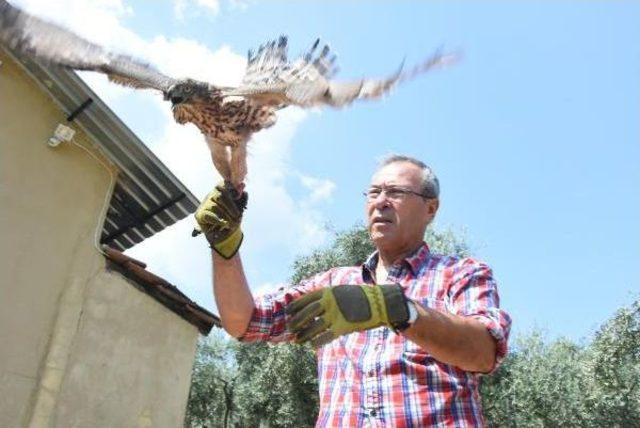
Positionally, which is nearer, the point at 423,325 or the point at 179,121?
the point at 423,325

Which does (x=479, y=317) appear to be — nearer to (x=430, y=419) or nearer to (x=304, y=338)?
(x=430, y=419)

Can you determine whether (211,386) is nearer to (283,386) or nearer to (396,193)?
(283,386)

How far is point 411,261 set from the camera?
3256mm

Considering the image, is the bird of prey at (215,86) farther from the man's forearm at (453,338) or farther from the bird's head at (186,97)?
the man's forearm at (453,338)

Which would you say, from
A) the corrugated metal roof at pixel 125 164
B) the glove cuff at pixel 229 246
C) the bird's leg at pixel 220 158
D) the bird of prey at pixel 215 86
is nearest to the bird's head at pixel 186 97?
the bird of prey at pixel 215 86

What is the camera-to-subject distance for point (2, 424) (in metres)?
7.54

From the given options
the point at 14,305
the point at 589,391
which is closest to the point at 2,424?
the point at 14,305

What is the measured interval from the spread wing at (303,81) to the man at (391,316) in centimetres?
52

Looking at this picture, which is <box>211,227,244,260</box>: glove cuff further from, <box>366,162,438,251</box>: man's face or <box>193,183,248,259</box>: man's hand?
<box>366,162,438,251</box>: man's face

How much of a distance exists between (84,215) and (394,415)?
22.5 ft

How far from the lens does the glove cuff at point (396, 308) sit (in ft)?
8.20

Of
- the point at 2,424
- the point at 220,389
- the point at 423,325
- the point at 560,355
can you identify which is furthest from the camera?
the point at 220,389

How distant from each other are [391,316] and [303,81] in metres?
1.52

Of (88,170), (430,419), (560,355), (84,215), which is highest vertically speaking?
(560,355)
